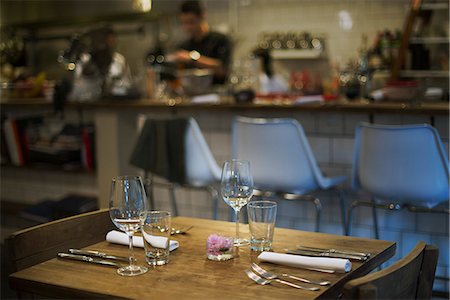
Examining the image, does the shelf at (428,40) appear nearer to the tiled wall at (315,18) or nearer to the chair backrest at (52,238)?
the tiled wall at (315,18)

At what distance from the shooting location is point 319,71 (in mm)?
7332

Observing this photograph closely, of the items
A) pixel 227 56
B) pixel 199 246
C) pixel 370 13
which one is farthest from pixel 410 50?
pixel 199 246

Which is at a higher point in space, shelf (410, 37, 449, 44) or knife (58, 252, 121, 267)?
shelf (410, 37, 449, 44)

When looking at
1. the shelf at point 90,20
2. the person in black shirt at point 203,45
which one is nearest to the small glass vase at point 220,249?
the person in black shirt at point 203,45

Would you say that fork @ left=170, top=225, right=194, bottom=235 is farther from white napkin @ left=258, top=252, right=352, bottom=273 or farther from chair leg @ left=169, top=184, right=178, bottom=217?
chair leg @ left=169, top=184, right=178, bottom=217

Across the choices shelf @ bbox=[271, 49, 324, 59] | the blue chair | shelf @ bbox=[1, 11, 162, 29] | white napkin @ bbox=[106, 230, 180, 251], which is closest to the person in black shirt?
shelf @ bbox=[271, 49, 324, 59]

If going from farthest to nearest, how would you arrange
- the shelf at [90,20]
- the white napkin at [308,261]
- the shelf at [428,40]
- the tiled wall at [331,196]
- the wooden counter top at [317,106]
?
1. the shelf at [90,20]
2. the shelf at [428,40]
3. the tiled wall at [331,196]
4. the wooden counter top at [317,106]
5. the white napkin at [308,261]

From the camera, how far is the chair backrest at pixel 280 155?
3.67 m

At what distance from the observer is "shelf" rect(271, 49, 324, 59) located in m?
7.14

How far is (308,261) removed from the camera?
187 cm

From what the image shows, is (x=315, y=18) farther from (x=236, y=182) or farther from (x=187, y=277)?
(x=187, y=277)

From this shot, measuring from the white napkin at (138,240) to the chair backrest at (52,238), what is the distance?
0.06 metres

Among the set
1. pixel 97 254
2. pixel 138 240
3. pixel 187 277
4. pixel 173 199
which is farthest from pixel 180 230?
pixel 173 199

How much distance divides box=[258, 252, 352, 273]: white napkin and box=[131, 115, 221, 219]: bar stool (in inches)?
83.5
